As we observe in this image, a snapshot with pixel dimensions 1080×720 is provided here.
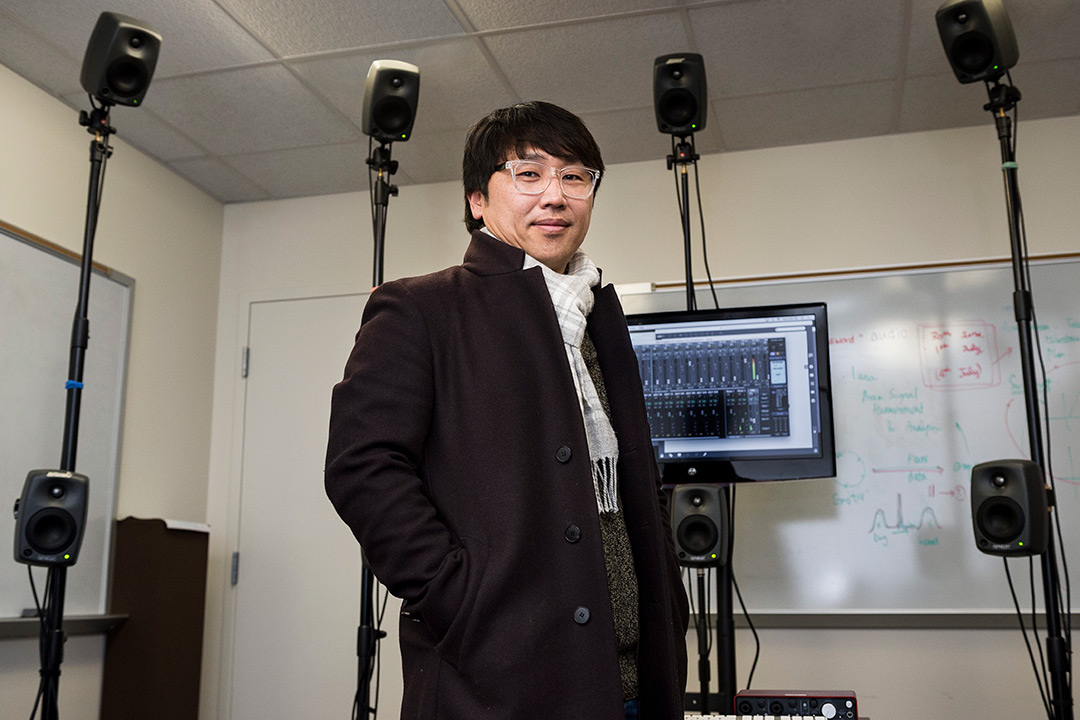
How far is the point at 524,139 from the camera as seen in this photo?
4.75 ft

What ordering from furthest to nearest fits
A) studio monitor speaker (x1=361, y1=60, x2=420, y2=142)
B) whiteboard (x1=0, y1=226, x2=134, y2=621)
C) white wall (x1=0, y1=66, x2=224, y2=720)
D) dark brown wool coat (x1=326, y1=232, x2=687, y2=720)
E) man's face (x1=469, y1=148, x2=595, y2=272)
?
white wall (x1=0, y1=66, x2=224, y2=720)
whiteboard (x1=0, y1=226, x2=134, y2=621)
studio monitor speaker (x1=361, y1=60, x2=420, y2=142)
man's face (x1=469, y1=148, x2=595, y2=272)
dark brown wool coat (x1=326, y1=232, x2=687, y2=720)

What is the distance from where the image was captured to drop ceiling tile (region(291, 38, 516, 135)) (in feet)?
10.5

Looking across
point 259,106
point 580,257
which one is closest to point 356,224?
point 259,106

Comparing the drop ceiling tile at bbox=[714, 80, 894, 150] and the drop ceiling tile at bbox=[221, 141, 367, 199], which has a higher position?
the drop ceiling tile at bbox=[714, 80, 894, 150]

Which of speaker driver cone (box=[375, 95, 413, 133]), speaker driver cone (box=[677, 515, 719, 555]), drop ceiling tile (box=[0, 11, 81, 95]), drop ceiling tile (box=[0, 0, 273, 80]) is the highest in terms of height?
drop ceiling tile (box=[0, 0, 273, 80])

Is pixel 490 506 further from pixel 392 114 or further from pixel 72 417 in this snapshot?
pixel 392 114

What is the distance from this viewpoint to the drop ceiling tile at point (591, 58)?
3055 mm

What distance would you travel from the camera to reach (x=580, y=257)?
1.51 meters

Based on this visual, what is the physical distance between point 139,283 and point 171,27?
1.17m

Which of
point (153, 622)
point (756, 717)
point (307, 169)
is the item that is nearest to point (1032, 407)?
point (756, 717)

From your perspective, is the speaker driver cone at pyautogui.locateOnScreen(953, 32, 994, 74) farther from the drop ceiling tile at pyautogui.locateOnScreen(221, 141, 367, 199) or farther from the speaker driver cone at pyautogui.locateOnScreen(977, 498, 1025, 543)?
the drop ceiling tile at pyautogui.locateOnScreen(221, 141, 367, 199)

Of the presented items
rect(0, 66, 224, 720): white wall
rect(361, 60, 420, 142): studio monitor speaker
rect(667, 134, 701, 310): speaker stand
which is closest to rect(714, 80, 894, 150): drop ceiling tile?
rect(667, 134, 701, 310): speaker stand

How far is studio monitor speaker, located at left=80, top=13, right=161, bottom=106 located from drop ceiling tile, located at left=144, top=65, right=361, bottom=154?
0.57 metres

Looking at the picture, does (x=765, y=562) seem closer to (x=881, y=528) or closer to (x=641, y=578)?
(x=881, y=528)
